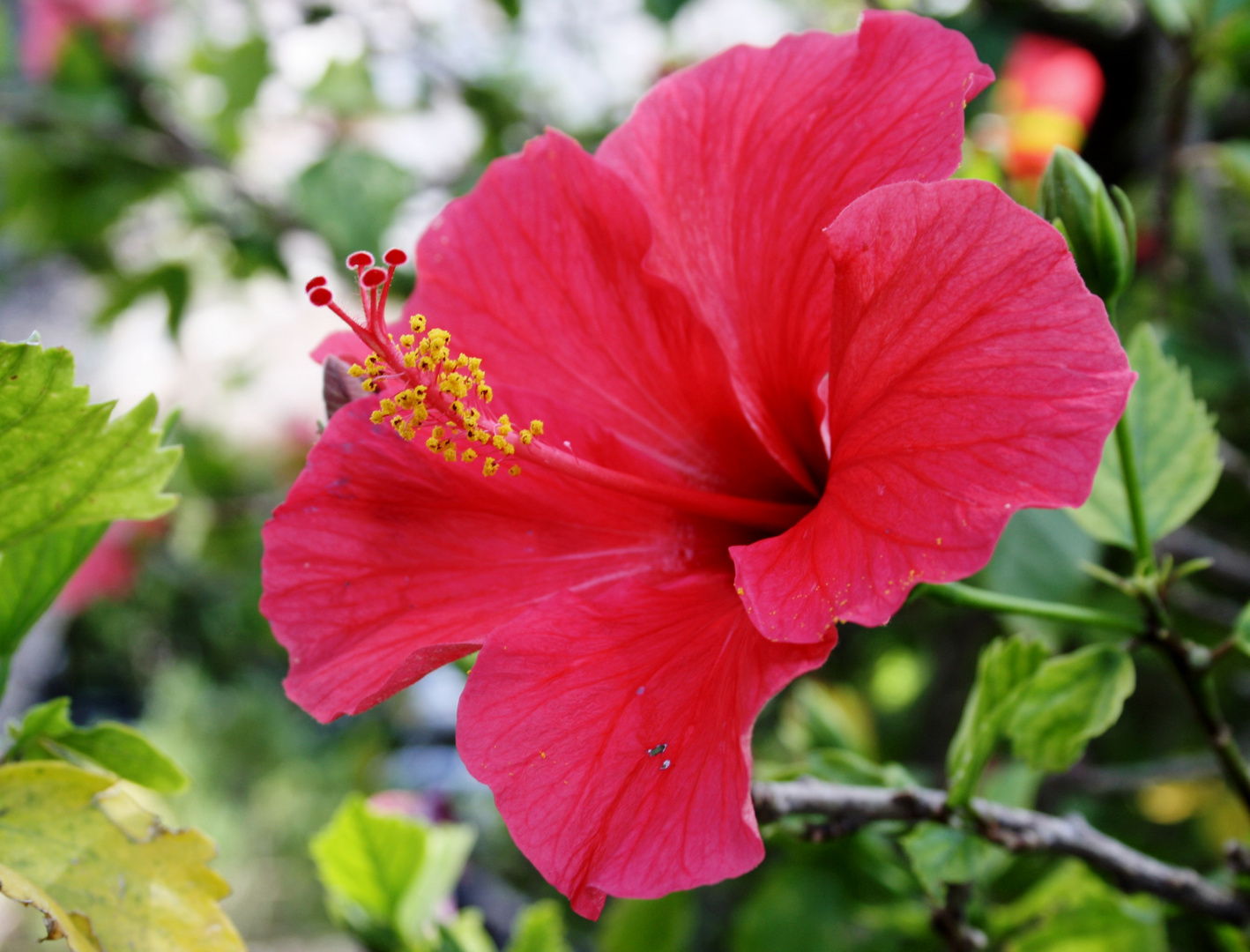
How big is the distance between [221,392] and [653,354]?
107 inches

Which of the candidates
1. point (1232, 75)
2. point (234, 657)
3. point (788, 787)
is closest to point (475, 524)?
point (788, 787)

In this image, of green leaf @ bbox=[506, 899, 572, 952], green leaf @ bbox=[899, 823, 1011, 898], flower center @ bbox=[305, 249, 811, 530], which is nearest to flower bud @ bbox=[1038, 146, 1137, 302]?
flower center @ bbox=[305, 249, 811, 530]

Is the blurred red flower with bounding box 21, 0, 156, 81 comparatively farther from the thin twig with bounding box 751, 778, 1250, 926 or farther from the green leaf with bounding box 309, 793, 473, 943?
the thin twig with bounding box 751, 778, 1250, 926

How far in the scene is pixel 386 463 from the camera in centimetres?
68

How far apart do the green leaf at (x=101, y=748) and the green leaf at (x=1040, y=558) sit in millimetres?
904

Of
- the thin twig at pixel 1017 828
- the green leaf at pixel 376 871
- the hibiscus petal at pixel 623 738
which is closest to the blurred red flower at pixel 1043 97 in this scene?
the thin twig at pixel 1017 828

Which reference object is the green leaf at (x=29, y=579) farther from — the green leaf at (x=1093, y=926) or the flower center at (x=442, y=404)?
the green leaf at (x=1093, y=926)

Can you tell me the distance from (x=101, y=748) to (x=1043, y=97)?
1823 millimetres

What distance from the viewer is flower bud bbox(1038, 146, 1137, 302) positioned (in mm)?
677

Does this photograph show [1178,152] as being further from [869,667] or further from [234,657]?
[234,657]

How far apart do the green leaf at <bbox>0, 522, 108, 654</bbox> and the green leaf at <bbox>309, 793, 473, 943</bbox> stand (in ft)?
1.43

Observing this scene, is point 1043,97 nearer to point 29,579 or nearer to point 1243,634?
point 1243,634

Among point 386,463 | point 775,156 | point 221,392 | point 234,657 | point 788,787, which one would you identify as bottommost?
point 234,657

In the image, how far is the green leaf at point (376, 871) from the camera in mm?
1022
